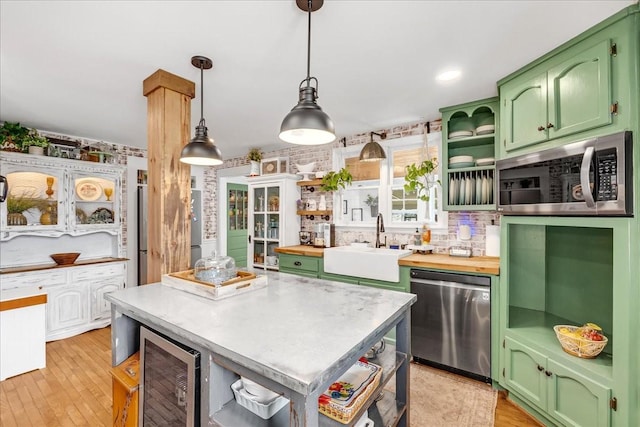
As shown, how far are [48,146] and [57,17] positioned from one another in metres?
2.68

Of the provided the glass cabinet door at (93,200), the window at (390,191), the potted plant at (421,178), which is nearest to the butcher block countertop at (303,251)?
the window at (390,191)

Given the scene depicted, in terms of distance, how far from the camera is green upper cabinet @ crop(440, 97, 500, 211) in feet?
9.45

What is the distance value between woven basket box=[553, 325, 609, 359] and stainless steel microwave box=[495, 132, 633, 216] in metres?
0.79

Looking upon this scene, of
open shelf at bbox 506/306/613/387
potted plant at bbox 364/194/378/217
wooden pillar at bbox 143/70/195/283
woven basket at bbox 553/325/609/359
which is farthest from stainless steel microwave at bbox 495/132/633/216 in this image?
wooden pillar at bbox 143/70/195/283

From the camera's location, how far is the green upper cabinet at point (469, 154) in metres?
2.88

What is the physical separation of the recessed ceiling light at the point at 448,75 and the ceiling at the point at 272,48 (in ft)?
0.15

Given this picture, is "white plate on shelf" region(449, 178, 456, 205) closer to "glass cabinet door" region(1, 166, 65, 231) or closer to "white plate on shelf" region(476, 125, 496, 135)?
"white plate on shelf" region(476, 125, 496, 135)

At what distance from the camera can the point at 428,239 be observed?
3352 millimetres

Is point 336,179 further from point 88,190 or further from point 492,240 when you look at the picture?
point 88,190

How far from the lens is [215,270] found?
1.86m

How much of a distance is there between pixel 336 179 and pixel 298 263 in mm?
1157

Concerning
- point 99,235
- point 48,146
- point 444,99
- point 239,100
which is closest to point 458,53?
point 444,99

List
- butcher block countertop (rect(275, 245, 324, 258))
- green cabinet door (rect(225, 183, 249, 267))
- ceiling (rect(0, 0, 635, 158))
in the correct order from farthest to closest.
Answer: green cabinet door (rect(225, 183, 249, 267)) → butcher block countertop (rect(275, 245, 324, 258)) → ceiling (rect(0, 0, 635, 158))

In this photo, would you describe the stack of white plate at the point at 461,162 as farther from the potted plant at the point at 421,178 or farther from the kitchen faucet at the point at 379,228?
the kitchen faucet at the point at 379,228
